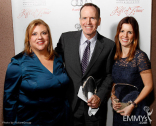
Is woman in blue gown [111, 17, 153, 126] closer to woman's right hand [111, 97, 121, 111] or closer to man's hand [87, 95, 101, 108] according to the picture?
woman's right hand [111, 97, 121, 111]

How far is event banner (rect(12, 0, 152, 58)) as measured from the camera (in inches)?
55.1

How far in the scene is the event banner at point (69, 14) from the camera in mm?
1400

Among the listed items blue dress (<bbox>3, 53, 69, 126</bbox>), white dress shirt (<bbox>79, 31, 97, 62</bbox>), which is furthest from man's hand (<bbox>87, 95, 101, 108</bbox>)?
white dress shirt (<bbox>79, 31, 97, 62</bbox>)

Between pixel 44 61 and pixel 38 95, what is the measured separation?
1.01 ft

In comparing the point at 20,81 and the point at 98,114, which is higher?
the point at 20,81

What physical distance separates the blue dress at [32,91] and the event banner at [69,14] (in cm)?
37

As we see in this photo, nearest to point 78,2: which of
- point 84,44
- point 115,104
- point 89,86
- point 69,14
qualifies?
point 69,14

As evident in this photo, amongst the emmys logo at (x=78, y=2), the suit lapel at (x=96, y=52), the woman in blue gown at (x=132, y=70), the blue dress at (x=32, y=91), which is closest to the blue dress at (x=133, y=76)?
the woman in blue gown at (x=132, y=70)

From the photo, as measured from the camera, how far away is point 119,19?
4.70 ft

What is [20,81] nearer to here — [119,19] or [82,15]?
[82,15]

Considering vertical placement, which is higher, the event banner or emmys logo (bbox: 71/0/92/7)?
emmys logo (bbox: 71/0/92/7)

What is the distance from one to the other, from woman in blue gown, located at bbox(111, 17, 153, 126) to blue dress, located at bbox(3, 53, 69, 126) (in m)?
0.55

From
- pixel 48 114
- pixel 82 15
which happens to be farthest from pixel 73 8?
pixel 48 114

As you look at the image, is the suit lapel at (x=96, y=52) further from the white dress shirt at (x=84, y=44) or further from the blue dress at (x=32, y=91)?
the blue dress at (x=32, y=91)
